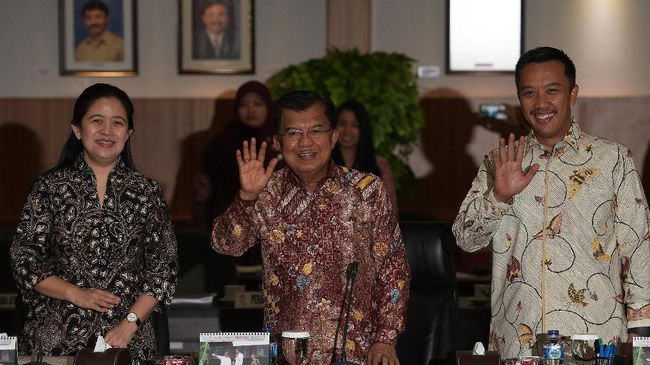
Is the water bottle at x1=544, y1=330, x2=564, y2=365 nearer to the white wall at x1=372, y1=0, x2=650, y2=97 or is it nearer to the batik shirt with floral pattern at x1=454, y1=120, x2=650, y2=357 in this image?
the batik shirt with floral pattern at x1=454, y1=120, x2=650, y2=357

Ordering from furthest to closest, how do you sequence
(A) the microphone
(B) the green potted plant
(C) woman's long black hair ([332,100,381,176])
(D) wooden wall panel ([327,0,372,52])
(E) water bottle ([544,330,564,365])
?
(D) wooden wall panel ([327,0,372,52]) → (B) the green potted plant → (C) woman's long black hair ([332,100,381,176]) → (A) the microphone → (E) water bottle ([544,330,564,365])

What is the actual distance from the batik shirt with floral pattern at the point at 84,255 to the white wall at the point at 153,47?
590cm

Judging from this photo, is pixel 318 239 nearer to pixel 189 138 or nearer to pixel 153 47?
pixel 189 138

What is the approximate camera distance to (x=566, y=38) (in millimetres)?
8953

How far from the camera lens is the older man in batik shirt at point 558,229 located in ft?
9.96

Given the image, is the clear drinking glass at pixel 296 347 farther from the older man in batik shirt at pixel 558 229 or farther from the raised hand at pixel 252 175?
the older man in batik shirt at pixel 558 229

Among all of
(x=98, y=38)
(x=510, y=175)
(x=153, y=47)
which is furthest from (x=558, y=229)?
(x=98, y=38)

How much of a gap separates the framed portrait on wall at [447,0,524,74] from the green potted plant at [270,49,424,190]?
1.63 meters

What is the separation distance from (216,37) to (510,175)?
6.35 m

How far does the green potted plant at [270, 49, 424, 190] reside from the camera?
716cm

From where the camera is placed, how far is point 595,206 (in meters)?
3.08

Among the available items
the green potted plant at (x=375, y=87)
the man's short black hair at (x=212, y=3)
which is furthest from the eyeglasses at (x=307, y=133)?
the man's short black hair at (x=212, y=3)

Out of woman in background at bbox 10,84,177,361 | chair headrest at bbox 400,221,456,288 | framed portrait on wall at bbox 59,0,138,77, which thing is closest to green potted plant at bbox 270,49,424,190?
framed portrait on wall at bbox 59,0,138,77

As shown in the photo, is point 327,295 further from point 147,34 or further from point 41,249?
point 147,34
